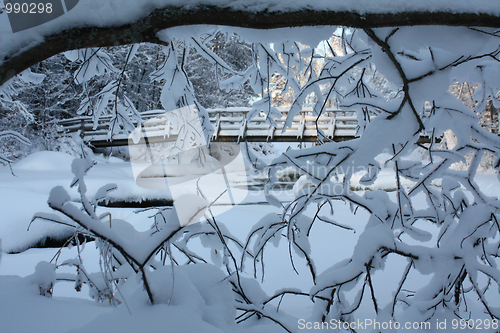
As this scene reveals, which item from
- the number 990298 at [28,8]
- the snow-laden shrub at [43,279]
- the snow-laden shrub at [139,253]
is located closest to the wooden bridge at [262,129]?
the snow-laden shrub at [139,253]

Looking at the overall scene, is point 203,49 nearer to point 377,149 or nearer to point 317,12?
point 317,12

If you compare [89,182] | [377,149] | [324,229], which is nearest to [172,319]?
[377,149]

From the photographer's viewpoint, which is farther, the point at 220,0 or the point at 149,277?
the point at 149,277

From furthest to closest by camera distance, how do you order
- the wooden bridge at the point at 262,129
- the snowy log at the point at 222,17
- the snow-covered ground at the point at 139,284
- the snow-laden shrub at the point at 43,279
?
the wooden bridge at the point at 262,129 < the snow-laden shrub at the point at 43,279 < the snow-covered ground at the point at 139,284 < the snowy log at the point at 222,17

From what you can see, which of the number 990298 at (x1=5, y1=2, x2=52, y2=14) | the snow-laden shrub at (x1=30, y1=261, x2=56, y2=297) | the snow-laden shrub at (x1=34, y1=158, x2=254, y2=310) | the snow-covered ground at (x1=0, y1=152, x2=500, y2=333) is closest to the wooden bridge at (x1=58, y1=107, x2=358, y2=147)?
the snow-covered ground at (x1=0, y1=152, x2=500, y2=333)

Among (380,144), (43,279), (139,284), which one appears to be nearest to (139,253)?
(139,284)

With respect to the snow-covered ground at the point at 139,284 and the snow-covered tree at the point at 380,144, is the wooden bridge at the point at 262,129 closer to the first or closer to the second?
the snow-covered ground at the point at 139,284

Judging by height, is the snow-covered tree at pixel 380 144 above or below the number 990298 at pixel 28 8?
below

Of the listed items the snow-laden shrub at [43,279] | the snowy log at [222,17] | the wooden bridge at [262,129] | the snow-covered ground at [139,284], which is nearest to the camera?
the snowy log at [222,17]

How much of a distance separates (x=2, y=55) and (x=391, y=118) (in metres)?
1.11

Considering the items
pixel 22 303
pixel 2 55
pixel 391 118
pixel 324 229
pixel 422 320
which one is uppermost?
pixel 2 55

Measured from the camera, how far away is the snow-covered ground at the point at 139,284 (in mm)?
793

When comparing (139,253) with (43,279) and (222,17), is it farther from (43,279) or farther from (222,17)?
(222,17)

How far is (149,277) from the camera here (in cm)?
92
